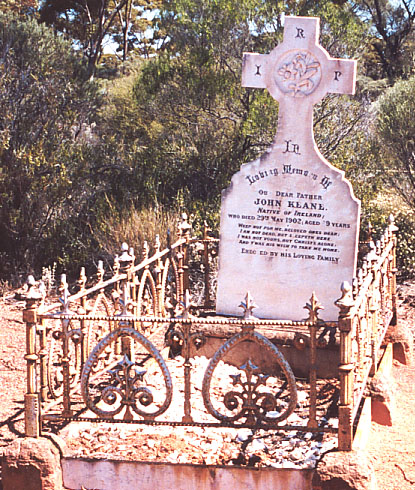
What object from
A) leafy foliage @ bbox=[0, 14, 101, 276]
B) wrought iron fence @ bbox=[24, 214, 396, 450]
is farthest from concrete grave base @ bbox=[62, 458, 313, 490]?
leafy foliage @ bbox=[0, 14, 101, 276]

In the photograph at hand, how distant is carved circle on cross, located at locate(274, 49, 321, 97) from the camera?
6082mm

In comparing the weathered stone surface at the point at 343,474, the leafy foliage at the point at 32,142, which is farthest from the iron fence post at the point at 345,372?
the leafy foliage at the point at 32,142

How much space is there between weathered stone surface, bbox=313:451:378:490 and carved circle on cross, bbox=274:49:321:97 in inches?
133

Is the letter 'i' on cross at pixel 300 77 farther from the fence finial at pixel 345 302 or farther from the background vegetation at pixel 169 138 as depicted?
the background vegetation at pixel 169 138

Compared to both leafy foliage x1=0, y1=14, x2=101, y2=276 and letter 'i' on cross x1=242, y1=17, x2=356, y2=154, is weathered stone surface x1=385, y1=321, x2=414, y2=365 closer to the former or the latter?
letter 'i' on cross x1=242, y1=17, x2=356, y2=154

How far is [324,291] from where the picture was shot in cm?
608

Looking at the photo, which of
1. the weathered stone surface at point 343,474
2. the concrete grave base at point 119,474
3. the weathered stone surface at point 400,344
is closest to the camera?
the weathered stone surface at point 343,474

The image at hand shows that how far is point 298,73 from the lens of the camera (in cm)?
610

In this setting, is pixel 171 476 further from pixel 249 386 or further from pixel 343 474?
pixel 343 474

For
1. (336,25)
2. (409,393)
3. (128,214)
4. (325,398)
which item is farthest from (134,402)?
(336,25)

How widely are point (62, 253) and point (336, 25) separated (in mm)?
5963

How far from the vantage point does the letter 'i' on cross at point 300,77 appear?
6047mm

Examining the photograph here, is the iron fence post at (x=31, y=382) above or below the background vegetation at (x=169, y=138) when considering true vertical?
below

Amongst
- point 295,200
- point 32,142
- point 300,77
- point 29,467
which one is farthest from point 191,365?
point 32,142
